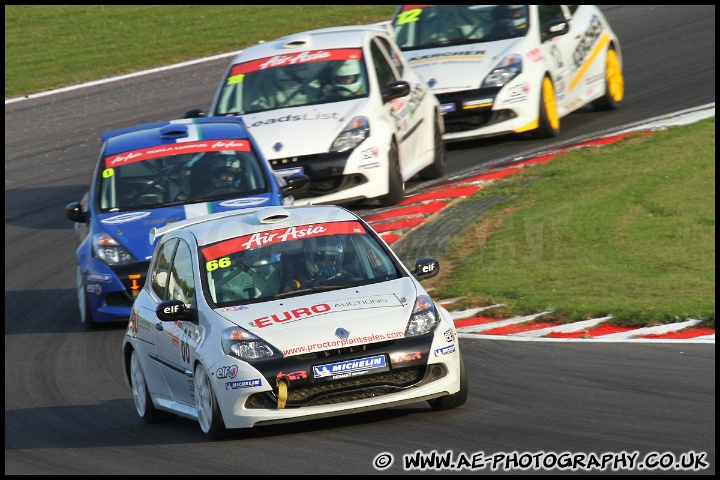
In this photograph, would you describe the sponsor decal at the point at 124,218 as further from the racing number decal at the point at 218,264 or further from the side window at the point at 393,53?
the side window at the point at 393,53

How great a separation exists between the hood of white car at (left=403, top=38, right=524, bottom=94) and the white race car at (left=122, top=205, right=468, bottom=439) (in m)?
8.17

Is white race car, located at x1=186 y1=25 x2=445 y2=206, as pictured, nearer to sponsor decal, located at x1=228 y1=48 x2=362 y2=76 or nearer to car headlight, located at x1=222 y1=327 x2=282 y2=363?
sponsor decal, located at x1=228 y1=48 x2=362 y2=76

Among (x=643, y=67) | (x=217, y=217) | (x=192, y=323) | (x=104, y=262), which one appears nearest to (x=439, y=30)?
(x=643, y=67)

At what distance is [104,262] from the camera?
42.0 ft

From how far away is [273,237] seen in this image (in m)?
9.28

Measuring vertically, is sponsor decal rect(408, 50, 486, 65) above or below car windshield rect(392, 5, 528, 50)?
below

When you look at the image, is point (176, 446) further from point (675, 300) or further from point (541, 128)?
point (541, 128)

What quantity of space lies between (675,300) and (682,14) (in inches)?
644

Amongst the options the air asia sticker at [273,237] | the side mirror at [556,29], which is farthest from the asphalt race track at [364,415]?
the side mirror at [556,29]

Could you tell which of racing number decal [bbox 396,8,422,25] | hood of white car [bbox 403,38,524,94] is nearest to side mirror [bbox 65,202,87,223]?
hood of white car [bbox 403,38,524,94]

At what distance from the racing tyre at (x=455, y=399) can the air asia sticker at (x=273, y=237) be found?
4.29 feet

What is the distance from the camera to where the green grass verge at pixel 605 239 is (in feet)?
39.0

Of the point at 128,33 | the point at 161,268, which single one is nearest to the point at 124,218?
the point at 161,268

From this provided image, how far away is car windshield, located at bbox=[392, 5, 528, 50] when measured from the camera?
18.3 metres
